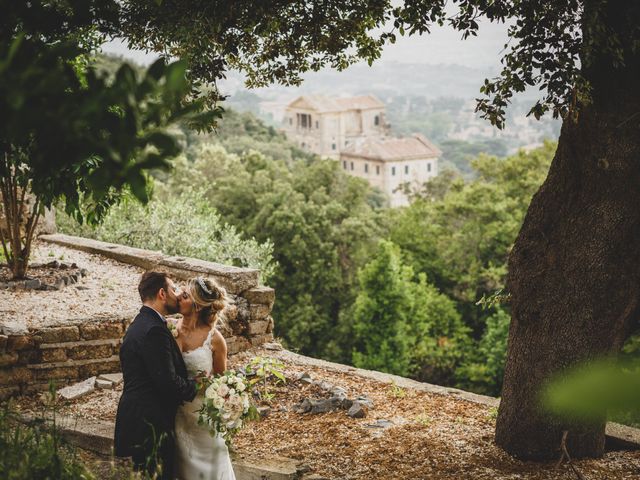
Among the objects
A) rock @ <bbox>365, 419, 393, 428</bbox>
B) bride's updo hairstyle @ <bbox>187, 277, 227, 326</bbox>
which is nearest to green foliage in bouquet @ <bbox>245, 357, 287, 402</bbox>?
rock @ <bbox>365, 419, 393, 428</bbox>

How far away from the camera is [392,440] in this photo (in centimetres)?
646

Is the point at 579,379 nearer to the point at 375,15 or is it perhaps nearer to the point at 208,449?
the point at 208,449

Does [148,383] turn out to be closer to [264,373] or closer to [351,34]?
[264,373]

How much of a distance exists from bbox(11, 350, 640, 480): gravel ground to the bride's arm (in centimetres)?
101

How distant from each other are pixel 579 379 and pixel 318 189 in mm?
28630

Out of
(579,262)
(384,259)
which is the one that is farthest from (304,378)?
(384,259)

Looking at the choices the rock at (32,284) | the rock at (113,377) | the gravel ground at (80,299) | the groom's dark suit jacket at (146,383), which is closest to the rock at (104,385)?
the rock at (113,377)

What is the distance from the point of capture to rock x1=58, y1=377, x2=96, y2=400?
717cm

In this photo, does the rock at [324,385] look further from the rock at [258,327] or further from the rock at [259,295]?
the rock at [259,295]

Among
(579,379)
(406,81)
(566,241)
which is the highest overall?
(406,81)

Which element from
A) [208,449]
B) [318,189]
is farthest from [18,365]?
[318,189]

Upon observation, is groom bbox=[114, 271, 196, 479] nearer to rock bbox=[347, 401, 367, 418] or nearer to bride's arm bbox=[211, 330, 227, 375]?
bride's arm bbox=[211, 330, 227, 375]

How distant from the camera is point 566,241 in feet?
18.5

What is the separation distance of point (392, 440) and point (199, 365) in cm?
206
